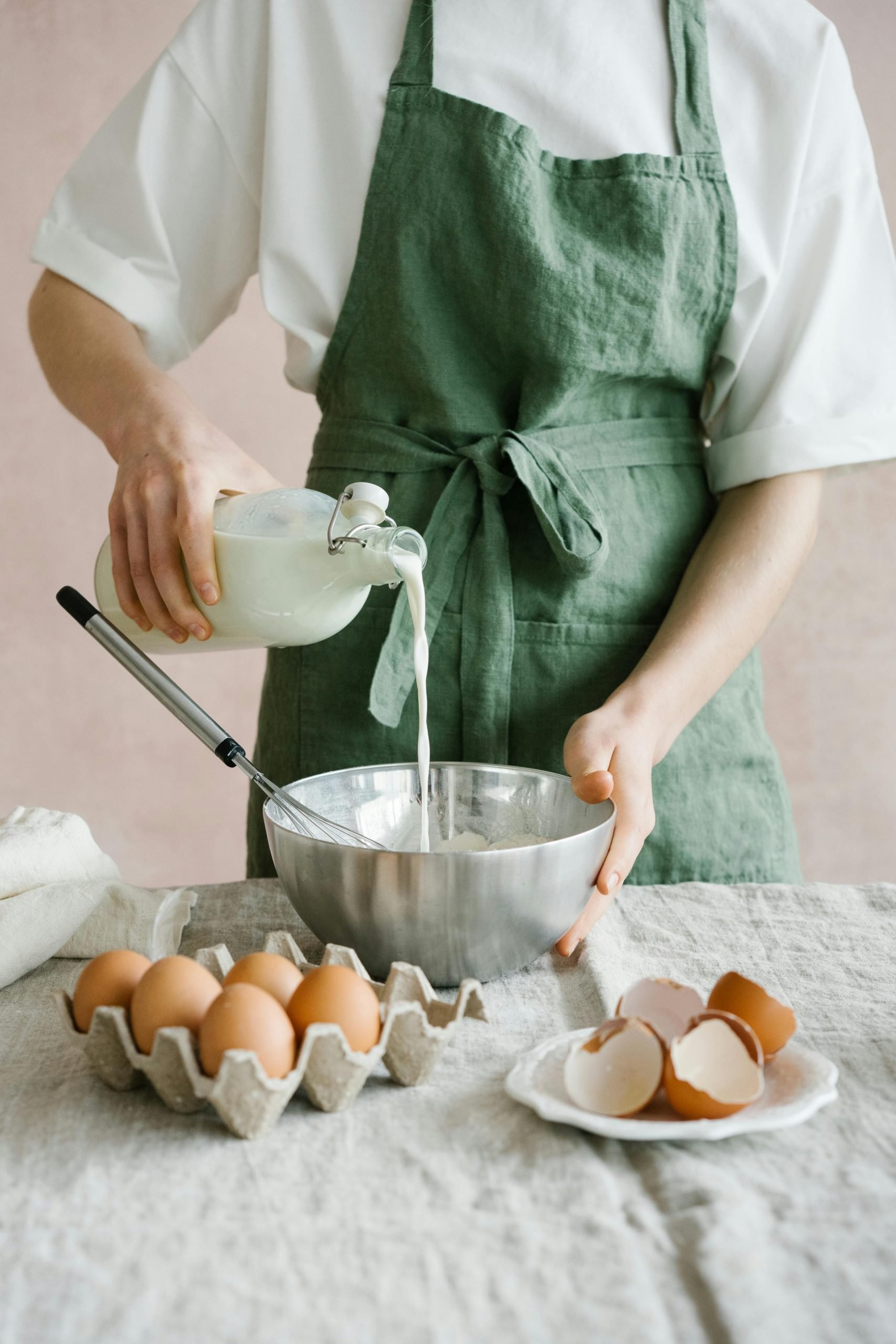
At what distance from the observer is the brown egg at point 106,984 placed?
590mm

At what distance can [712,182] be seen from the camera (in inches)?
40.6

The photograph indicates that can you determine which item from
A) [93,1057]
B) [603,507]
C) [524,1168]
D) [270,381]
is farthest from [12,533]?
[524,1168]

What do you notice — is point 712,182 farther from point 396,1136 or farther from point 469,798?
point 396,1136

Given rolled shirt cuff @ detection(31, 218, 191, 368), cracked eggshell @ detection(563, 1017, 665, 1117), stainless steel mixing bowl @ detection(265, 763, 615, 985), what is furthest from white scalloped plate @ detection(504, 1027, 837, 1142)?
rolled shirt cuff @ detection(31, 218, 191, 368)

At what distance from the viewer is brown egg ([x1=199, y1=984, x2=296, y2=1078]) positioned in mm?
534

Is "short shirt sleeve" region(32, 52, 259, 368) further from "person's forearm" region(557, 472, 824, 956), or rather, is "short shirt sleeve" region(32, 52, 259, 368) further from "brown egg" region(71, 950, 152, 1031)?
"brown egg" region(71, 950, 152, 1031)

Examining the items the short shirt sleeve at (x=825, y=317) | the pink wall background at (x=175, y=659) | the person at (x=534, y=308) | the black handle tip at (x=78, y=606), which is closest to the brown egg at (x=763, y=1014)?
the person at (x=534, y=308)

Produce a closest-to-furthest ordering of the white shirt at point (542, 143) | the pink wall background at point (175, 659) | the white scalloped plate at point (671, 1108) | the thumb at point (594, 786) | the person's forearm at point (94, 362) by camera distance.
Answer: the white scalloped plate at point (671, 1108)
the thumb at point (594, 786)
the person's forearm at point (94, 362)
the white shirt at point (542, 143)
the pink wall background at point (175, 659)

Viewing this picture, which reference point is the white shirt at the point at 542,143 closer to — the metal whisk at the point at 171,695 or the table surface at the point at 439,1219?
the metal whisk at the point at 171,695

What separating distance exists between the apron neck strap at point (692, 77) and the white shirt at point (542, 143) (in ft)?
0.05

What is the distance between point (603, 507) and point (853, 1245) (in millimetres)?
691

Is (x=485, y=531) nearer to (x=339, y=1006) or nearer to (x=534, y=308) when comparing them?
(x=534, y=308)

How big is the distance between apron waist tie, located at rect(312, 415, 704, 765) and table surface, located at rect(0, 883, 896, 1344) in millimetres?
394

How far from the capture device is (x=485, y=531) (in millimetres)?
1012
